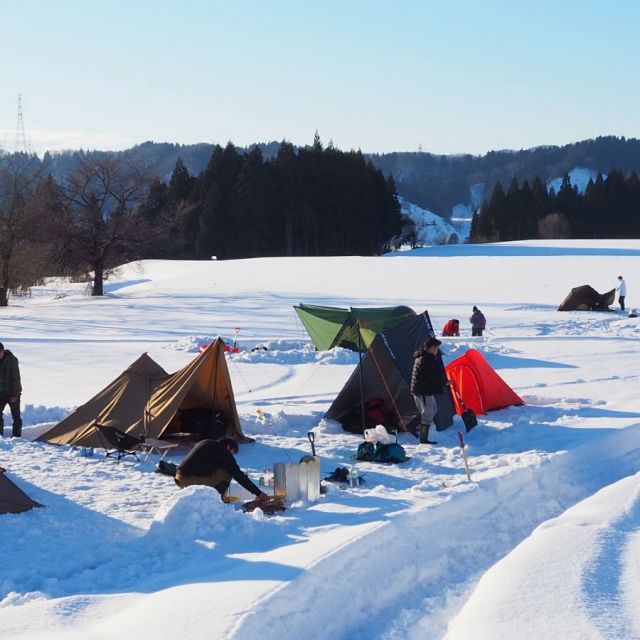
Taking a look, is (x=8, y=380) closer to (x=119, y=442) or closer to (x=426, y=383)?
(x=119, y=442)

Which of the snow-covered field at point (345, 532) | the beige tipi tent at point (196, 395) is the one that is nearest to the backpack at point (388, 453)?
the snow-covered field at point (345, 532)

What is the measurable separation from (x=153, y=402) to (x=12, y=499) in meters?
3.49

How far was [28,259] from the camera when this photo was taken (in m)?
39.7

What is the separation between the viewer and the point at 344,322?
20.8 metres

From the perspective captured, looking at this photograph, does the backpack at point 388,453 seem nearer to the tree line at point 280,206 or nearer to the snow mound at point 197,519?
the snow mound at point 197,519

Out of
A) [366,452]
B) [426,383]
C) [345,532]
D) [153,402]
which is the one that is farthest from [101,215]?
[345,532]

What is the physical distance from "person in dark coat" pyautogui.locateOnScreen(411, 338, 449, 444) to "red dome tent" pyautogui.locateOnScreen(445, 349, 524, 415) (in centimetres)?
149

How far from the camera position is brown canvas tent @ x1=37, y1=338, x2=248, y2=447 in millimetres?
11797

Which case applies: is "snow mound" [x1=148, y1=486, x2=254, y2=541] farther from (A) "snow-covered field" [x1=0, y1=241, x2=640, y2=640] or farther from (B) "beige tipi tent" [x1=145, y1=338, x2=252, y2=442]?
(B) "beige tipi tent" [x1=145, y1=338, x2=252, y2=442]

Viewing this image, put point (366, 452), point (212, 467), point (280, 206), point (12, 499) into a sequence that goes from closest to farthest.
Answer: point (12, 499) → point (212, 467) → point (366, 452) → point (280, 206)

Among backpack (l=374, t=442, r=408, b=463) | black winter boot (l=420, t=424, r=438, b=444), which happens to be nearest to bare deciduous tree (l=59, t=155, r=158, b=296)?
black winter boot (l=420, t=424, r=438, b=444)

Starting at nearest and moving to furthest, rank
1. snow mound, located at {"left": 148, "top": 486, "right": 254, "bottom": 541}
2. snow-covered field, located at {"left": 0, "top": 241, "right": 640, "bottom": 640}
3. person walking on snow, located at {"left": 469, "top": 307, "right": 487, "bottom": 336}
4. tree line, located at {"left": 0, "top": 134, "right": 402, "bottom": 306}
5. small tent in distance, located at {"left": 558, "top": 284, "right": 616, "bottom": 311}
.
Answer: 1. snow-covered field, located at {"left": 0, "top": 241, "right": 640, "bottom": 640}
2. snow mound, located at {"left": 148, "top": 486, "right": 254, "bottom": 541}
3. person walking on snow, located at {"left": 469, "top": 307, "right": 487, "bottom": 336}
4. small tent in distance, located at {"left": 558, "top": 284, "right": 616, "bottom": 311}
5. tree line, located at {"left": 0, "top": 134, "right": 402, "bottom": 306}

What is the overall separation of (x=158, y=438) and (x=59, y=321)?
769 inches

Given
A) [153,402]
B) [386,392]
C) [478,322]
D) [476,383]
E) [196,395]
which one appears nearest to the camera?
[153,402]
